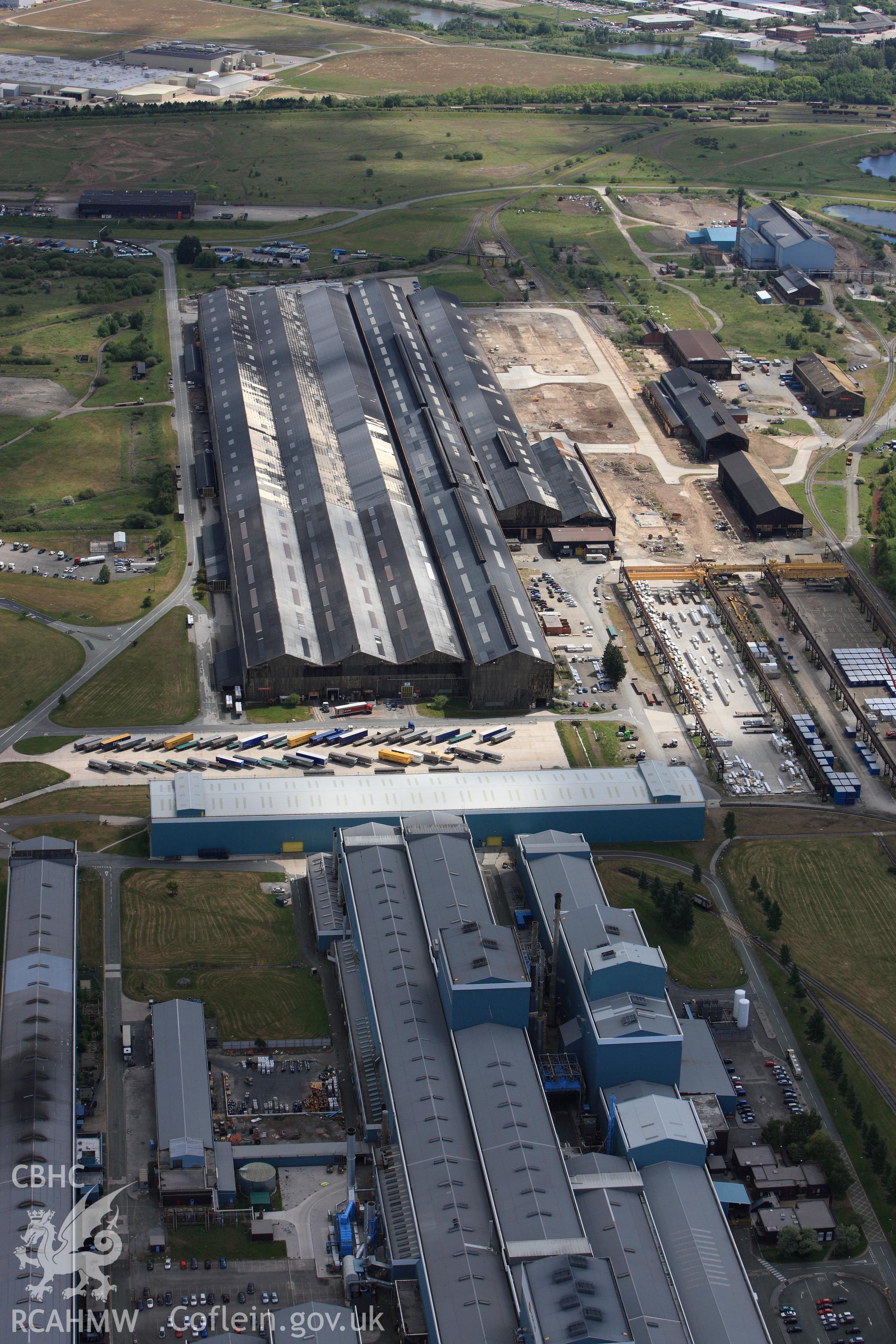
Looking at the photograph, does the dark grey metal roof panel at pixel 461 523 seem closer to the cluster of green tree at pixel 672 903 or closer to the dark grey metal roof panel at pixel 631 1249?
the cluster of green tree at pixel 672 903

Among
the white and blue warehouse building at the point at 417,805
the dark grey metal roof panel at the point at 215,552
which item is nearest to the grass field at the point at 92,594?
the dark grey metal roof panel at the point at 215,552

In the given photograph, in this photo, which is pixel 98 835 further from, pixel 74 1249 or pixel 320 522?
pixel 320 522

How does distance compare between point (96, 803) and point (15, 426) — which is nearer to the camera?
point (96, 803)

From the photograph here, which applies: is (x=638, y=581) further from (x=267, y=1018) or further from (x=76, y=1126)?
(x=76, y=1126)

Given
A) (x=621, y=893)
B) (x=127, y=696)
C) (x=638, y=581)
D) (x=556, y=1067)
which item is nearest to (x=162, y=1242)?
(x=556, y=1067)

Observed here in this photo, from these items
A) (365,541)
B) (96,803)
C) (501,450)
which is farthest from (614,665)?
(96,803)

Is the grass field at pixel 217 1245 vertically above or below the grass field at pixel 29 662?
below
